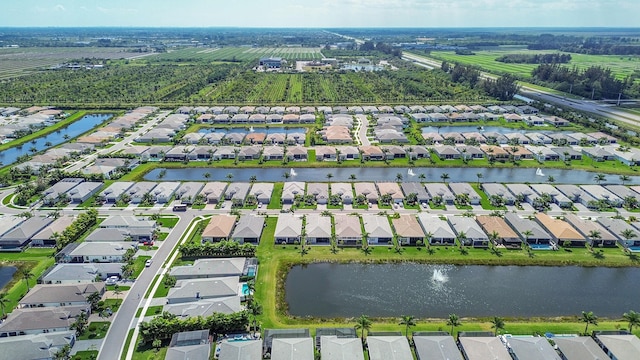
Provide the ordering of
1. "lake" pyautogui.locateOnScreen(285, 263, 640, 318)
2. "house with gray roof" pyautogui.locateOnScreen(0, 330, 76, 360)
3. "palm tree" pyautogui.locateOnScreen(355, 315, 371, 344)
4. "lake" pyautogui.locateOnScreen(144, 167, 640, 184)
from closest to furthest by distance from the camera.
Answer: "house with gray roof" pyautogui.locateOnScreen(0, 330, 76, 360)
"palm tree" pyautogui.locateOnScreen(355, 315, 371, 344)
"lake" pyautogui.locateOnScreen(285, 263, 640, 318)
"lake" pyautogui.locateOnScreen(144, 167, 640, 184)

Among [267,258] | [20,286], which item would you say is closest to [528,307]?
[267,258]

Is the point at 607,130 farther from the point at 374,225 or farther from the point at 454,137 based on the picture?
the point at 374,225

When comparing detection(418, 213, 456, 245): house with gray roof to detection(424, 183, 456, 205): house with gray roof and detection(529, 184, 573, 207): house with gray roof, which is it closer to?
detection(424, 183, 456, 205): house with gray roof

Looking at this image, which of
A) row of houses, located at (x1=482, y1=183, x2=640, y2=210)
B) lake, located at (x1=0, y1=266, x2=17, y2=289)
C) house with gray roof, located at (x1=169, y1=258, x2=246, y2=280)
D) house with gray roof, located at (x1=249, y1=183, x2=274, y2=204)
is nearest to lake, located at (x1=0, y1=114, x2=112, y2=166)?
lake, located at (x1=0, y1=266, x2=17, y2=289)

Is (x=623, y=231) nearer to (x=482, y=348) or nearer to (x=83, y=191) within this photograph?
(x=482, y=348)

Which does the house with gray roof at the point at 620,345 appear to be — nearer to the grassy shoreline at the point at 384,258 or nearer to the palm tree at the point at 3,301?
the grassy shoreline at the point at 384,258

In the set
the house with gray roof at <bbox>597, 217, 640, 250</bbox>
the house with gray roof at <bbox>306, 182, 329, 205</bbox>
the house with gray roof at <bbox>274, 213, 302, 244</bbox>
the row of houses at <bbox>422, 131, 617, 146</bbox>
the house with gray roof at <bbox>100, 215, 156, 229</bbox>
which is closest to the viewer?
the house with gray roof at <bbox>597, 217, 640, 250</bbox>
